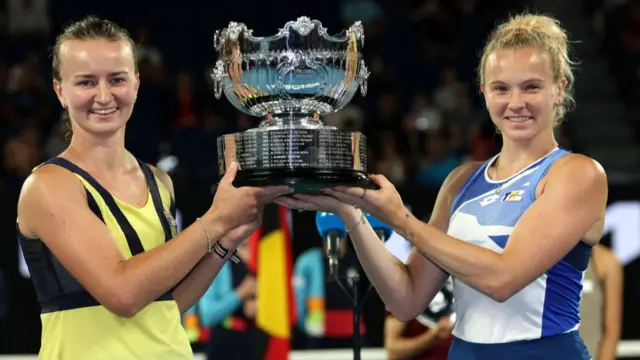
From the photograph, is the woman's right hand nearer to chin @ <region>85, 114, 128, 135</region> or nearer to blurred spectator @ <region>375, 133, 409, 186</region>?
chin @ <region>85, 114, 128, 135</region>

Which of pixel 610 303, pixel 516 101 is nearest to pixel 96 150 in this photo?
pixel 516 101

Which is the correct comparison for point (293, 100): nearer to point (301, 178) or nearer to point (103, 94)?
point (301, 178)

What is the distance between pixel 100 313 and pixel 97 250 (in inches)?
6.4

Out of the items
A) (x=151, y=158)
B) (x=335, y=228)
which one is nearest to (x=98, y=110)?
(x=335, y=228)

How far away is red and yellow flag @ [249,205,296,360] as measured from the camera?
200 inches

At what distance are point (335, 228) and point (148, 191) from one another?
661mm

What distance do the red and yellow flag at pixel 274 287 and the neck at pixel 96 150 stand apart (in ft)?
8.18

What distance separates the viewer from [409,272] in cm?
286

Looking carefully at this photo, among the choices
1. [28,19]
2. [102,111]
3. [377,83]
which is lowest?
[102,111]

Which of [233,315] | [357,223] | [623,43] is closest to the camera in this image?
[357,223]

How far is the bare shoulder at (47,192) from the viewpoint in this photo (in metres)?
2.39

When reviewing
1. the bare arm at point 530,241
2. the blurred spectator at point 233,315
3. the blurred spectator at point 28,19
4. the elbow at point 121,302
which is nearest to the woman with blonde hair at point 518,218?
the bare arm at point 530,241

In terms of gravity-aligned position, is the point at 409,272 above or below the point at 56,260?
below

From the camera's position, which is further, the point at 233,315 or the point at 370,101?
the point at 370,101
